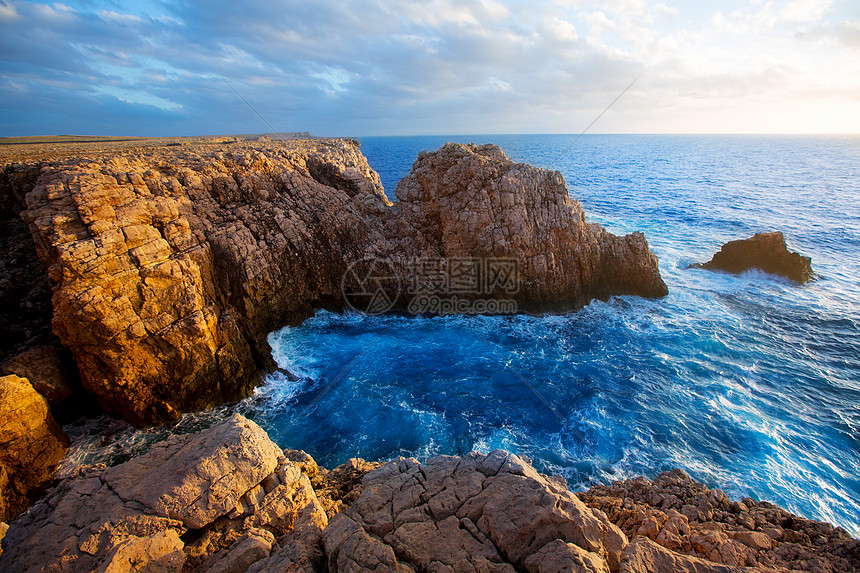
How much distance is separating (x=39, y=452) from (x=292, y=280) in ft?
49.6

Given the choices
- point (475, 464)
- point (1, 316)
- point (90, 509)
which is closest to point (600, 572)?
point (475, 464)

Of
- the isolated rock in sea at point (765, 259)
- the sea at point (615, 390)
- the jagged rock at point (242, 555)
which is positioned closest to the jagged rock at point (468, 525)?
the jagged rock at point (242, 555)

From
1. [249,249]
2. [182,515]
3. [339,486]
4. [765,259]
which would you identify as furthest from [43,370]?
[765,259]

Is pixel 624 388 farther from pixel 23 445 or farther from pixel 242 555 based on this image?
pixel 23 445

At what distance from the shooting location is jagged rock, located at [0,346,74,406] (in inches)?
637

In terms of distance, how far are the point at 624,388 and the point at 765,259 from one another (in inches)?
1008

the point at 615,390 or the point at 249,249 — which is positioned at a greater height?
the point at 249,249

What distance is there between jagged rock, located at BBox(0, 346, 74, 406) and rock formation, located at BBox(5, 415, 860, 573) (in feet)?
29.4

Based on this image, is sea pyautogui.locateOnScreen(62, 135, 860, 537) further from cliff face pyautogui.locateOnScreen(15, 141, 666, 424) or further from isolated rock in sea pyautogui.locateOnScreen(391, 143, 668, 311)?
cliff face pyautogui.locateOnScreen(15, 141, 666, 424)

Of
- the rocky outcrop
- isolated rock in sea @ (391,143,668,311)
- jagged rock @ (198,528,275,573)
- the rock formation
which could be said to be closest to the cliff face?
isolated rock in sea @ (391,143,668,311)

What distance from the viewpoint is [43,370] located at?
16.7 m

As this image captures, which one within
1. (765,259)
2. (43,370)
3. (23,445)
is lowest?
(23,445)

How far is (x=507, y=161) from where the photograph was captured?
3027 cm

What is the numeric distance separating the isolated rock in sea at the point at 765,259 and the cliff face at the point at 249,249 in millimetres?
10724
